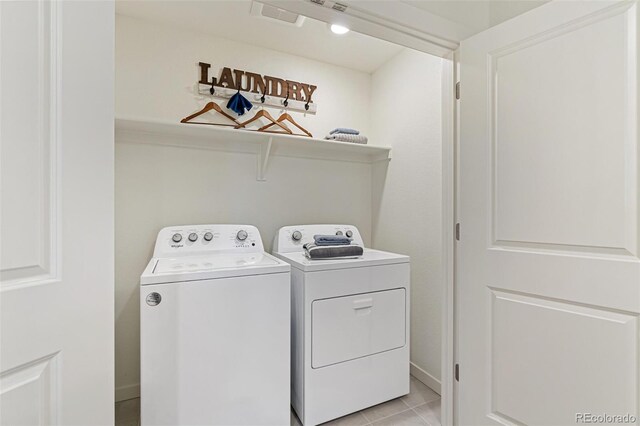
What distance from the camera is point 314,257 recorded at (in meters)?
1.76

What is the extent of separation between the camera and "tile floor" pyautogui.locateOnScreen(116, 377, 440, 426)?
1.70m

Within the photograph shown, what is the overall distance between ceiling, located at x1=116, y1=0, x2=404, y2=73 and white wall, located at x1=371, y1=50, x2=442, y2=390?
11.2 inches

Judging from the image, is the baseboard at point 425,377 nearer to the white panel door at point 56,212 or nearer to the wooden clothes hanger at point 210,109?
the white panel door at point 56,212

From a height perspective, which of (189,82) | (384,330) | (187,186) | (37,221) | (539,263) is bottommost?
(384,330)

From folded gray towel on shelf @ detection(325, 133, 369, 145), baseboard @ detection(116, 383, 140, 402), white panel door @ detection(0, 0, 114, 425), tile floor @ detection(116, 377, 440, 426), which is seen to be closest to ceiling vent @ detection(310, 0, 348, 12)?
white panel door @ detection(0, 0, 114, 425)

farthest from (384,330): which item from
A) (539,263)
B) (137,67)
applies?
(137,67)

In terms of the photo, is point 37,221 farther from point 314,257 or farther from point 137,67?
point 137,67

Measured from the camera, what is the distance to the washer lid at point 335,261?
165 cm

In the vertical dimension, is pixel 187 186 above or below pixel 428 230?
above

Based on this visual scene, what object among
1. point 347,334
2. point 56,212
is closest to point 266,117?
point 347,334

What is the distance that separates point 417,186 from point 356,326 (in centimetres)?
112

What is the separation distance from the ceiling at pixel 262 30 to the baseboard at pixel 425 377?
2.45 metres

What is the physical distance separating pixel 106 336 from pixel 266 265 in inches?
33.0

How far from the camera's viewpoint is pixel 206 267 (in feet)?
4.84
